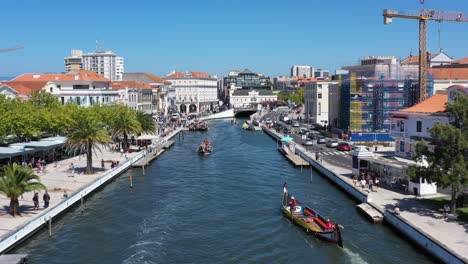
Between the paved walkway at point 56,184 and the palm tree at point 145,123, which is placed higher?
the palm tree at point 145,123

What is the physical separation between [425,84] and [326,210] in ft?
169

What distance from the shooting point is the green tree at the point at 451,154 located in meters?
35.1

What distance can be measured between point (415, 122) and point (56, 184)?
40.5m

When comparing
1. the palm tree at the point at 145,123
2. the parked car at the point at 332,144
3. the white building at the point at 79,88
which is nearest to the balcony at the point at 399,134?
the parked car at the point at 332,144

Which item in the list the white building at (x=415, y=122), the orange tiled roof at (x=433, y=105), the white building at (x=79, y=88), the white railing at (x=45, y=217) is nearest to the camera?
the white railing at (x=45, y=217)

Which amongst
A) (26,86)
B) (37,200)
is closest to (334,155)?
(37,200)

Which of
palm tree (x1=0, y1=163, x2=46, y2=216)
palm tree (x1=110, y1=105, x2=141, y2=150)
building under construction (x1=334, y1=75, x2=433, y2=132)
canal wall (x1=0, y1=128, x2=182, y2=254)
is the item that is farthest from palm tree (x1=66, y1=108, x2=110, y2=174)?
building under construction (x1=334, y1=75, x2=433, y2=132)

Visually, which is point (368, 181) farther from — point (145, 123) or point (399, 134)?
point (145, 123)

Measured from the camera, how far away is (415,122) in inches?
2363

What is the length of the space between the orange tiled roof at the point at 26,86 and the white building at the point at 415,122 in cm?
6921

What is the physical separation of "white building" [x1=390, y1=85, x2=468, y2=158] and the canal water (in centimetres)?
1150

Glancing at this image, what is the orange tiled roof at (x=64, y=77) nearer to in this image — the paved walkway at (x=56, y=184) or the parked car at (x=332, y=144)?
the paved walkway at (x=56, y=184)

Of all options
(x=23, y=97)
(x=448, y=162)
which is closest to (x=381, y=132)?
(x=448, y=162)

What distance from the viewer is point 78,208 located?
150 ft
